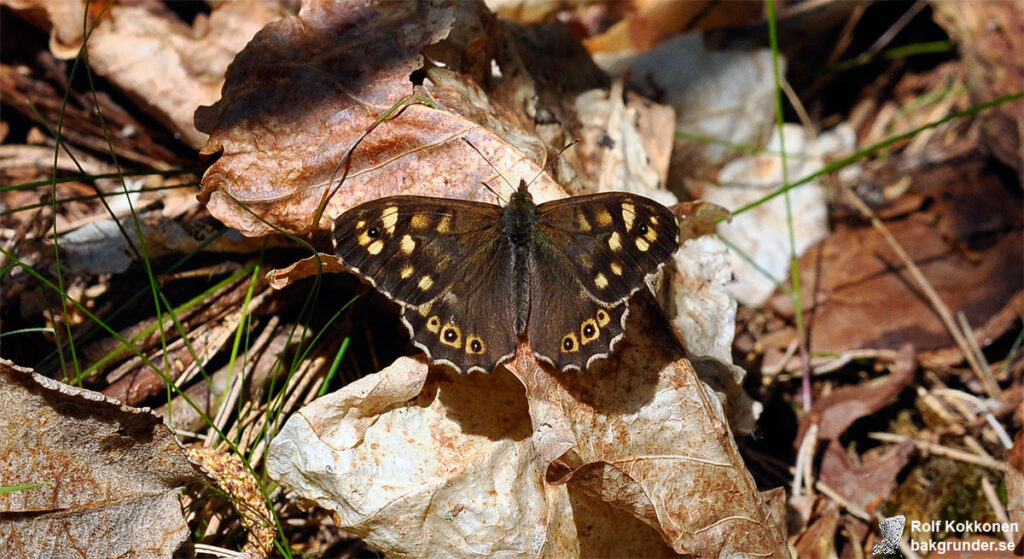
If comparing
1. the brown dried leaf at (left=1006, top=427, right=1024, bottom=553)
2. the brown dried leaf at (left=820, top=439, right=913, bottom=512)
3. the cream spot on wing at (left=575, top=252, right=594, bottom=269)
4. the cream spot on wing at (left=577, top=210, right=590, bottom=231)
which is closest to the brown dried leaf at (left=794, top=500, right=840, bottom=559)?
the brown dried leaf at (left=820, top=439, right=913, bottom=512)

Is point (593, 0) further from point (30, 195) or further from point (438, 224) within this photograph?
point (30, 195)

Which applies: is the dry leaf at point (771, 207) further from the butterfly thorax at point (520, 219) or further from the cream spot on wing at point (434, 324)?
the cream spot on wing at point (434, 324)

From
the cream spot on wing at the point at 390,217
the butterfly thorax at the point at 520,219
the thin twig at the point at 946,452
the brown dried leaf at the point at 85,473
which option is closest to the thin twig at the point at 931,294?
the thin twig at the point at 946,452

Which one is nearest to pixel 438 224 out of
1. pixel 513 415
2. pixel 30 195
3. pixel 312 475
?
pixel 513 415

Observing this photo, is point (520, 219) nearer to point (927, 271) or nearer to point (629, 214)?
point (629, 214)

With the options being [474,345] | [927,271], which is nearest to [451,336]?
[474,345]

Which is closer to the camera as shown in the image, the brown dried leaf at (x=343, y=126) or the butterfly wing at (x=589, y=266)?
the butterfly wing at (x=589, y=266)

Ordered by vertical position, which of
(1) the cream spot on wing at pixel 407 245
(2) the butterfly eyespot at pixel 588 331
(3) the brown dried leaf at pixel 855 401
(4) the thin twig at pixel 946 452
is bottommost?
(4) the thin twig at pixel 946 452

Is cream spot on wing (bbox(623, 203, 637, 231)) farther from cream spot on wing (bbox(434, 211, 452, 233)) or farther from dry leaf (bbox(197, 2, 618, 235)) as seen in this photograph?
cream spot on wing (bbox(434, 211, 452, 233))
